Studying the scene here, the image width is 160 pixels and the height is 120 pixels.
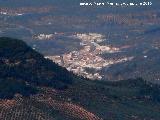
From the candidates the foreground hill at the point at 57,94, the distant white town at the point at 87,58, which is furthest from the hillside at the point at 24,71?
the distant white town at the point at 87,58

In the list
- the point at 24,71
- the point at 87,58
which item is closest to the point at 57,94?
the point at 24,71

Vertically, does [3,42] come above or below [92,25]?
above

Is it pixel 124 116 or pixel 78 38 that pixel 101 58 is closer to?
pixel 78 38

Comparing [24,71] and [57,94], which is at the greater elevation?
[24,71]

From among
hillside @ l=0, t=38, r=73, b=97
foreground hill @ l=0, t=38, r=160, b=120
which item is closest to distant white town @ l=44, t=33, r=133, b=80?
foreground hill @ l=0, t=38, r=160, b=120

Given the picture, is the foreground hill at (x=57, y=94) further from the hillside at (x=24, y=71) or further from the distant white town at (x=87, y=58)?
the distant white town at (x=87, y=58)

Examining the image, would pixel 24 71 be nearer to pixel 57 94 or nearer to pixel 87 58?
pixel 57 94

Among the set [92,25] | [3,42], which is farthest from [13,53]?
[92,25]

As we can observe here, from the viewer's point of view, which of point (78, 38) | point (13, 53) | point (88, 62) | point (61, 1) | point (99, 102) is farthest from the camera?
point (61, 1)
